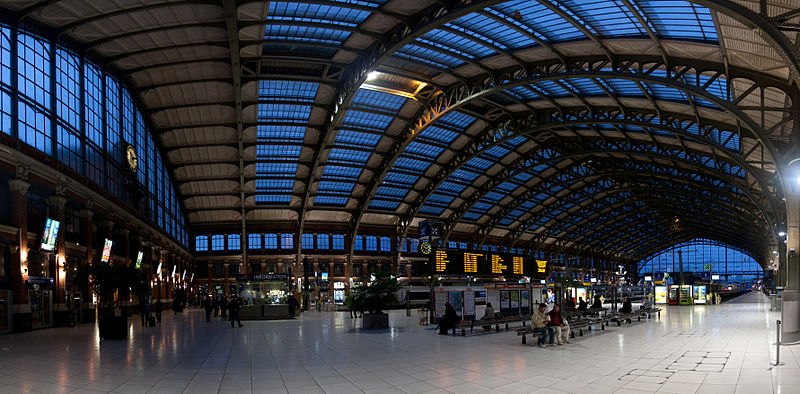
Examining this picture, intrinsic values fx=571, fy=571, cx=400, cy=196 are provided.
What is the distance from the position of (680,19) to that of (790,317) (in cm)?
1456

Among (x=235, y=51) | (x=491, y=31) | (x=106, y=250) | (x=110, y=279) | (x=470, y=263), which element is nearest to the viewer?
(x=110, y=279)

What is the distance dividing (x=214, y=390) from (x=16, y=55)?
24.6 meters

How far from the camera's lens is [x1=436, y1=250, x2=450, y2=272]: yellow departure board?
3438 centimetres

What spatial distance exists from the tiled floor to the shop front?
1809 cm

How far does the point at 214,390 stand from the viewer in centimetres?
1238

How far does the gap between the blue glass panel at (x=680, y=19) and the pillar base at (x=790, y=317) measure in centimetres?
1280

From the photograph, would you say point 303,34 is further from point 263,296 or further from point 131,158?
point 263,296

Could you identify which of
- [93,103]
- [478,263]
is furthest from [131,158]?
[478,263]

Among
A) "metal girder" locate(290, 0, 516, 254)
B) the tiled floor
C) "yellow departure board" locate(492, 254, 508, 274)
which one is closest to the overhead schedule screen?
"yellow departure board" locate(492, 254, 508, 274)

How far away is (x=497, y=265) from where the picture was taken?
3806cm

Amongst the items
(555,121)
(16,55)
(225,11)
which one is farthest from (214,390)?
(555,121)

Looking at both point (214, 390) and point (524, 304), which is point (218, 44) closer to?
point (524, 304)

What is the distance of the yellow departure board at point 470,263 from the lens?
3600 centimetres

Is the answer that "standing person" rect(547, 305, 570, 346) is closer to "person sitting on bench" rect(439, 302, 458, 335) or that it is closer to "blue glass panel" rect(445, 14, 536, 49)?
"person sitting on bench" rect(439, 302, 458, 335)
